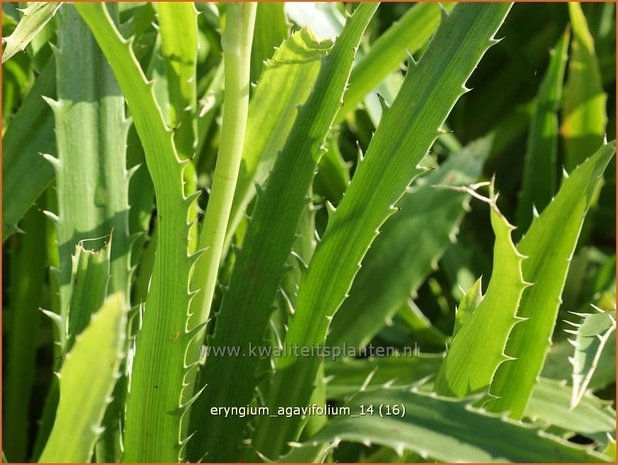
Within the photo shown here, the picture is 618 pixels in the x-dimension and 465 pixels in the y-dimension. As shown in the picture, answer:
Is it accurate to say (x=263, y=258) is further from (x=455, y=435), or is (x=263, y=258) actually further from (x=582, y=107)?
(x=582, y=107)

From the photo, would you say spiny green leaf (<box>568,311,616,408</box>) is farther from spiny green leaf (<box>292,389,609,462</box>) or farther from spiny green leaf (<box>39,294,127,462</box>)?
spiny green leaf (<box>39,294,127,462</box>)

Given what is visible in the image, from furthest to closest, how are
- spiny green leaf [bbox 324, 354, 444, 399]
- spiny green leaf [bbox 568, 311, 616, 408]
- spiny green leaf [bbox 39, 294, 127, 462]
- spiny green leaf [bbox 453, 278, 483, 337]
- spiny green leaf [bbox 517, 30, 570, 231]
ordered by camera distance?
1. spiny green leaf [bbox 517, 30, 570, 231]
2. spiny green leaf [bbox 324, 354, 444, 399]
3. spiny green leaf [bbox 453, 278, 483, 337]
4. spiny green leaf [bbox 568, 311, 616, 408]
5. spiny green leaf [bbox 39, 294, 127, 462]

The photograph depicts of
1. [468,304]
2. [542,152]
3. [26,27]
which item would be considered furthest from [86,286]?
[542,152]

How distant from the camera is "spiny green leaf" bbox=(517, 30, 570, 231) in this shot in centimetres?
116

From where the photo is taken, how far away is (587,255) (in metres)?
1.17

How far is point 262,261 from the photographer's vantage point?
77 centimetres

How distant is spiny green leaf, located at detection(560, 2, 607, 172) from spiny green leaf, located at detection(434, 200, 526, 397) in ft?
2.05

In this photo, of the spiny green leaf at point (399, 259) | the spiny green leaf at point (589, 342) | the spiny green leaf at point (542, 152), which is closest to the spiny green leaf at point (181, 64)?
the spiny green leaf at point (399, 259)

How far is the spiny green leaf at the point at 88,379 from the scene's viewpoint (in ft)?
1.56

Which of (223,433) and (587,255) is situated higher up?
(587,255)

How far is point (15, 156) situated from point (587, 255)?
75 centimetres

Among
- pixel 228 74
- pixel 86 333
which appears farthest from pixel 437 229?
pixel 86 333

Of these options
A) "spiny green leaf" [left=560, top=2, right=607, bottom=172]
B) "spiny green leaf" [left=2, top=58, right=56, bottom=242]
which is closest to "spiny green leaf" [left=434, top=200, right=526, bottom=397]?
"spiny green leaf" [left=2, top=58, right=56, bottom=242]

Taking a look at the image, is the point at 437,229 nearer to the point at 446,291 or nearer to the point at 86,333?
the point at 446,291
